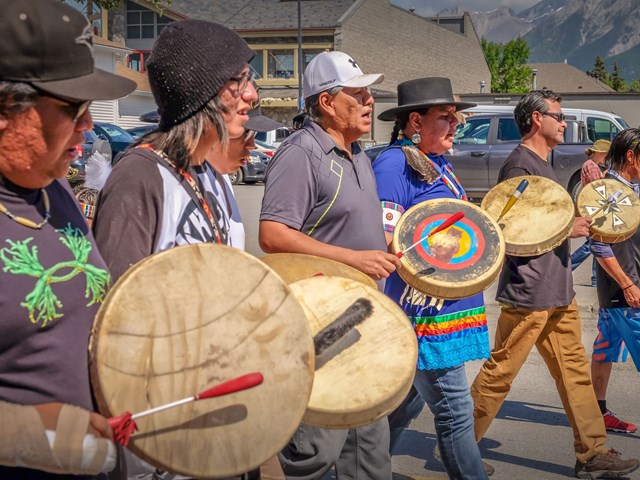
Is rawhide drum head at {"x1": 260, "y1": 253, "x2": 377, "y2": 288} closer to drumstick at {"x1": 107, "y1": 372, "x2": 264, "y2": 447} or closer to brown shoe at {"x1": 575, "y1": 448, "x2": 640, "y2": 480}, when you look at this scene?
drumstick at {"x1": 107, "y1": 372, "x2": 264, "y2": 447}

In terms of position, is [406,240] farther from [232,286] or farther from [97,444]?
[97,444]

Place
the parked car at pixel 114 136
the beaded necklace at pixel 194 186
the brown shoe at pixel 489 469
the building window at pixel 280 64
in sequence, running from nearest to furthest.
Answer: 1. the beaded necklace at pixel 194 186
2. the brown shoe at pixel 489 469
3. the parked car at pixel 114 136
4. the building window at pixel 280 64

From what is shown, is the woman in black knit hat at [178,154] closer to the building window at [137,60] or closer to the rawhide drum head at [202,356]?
the rawhide drum head at [202,356]

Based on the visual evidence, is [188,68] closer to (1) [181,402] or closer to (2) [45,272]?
(2) [45,272]

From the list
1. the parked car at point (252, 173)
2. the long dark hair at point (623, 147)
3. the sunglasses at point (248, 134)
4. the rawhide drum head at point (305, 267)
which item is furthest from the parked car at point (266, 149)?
the rawhide drum head at point (305, 267)

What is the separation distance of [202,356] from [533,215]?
9.07 feet

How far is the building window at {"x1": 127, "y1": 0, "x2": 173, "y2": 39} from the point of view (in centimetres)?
5353

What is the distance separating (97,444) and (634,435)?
4383 millimetres

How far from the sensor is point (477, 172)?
1695 cm

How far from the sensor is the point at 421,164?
3957 mm

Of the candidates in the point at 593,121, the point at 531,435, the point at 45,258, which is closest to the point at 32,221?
the point at 45,258

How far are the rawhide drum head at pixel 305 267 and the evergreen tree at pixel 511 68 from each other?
68.6m

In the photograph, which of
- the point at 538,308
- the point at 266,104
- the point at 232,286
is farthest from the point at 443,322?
the point at 266,104

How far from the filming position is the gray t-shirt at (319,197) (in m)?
3.41
